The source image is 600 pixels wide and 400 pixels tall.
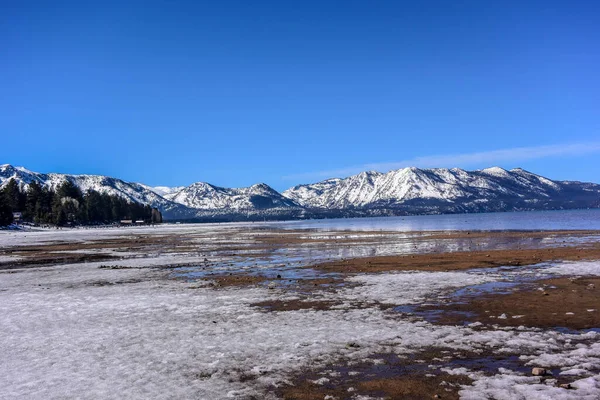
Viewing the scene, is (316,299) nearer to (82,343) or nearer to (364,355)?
(364,355)

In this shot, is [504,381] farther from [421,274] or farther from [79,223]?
[79,223]

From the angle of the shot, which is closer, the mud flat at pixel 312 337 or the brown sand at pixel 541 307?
the mud flat at pixel 312 337

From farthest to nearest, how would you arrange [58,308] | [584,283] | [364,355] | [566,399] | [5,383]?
[584,283]
[58,308]
[364,355]
[5,383]
[566,399]

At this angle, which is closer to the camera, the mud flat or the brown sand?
the mud flat

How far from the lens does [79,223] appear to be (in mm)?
189000

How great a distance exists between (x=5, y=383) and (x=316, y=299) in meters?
11.9

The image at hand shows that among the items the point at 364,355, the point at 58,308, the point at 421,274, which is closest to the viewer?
the point at 364,355

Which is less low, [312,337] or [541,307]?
[541,307]

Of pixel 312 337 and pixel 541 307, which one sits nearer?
pixel 312 337

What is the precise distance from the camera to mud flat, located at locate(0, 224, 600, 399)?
9.42m

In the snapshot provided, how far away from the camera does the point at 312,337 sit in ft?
43.1

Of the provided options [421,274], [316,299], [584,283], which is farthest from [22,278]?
[584,283]

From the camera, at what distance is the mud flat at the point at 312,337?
9422mm

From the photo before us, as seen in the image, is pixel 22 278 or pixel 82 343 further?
pixel 22 278
